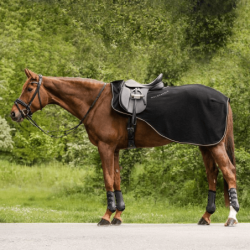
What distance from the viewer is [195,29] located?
94.2ft

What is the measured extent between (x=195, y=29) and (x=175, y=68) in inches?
476

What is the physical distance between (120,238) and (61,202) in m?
10.2

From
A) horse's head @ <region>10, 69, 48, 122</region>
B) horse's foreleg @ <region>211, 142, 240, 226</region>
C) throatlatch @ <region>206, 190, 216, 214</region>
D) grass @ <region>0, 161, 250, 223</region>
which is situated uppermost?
horse's head @ <region>10, 69, 48, 122</region>

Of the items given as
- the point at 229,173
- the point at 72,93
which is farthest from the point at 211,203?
the point at 72,93

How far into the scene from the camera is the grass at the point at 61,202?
1110cm

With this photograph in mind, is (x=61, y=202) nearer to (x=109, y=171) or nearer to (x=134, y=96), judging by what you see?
(x=109, y=171)

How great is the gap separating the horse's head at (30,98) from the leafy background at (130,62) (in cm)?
660

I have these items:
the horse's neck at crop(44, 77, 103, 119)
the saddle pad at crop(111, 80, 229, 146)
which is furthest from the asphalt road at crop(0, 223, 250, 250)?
the horse's neck at crop(44, 77, 103, 119)

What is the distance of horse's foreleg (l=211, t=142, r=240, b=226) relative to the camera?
27.4 ft

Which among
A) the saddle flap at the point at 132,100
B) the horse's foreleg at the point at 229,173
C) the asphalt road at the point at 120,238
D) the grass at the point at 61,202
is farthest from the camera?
the grass at the point at 61,202

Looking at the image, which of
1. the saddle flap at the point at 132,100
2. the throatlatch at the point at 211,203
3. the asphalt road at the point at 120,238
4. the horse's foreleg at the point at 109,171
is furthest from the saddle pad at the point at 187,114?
the asphalt road at the point at 120,238

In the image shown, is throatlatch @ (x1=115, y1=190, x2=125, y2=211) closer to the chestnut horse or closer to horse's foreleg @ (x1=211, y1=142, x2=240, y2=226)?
the chestnut horse

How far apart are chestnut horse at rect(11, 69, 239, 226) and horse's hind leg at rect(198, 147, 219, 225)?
0.02 meters

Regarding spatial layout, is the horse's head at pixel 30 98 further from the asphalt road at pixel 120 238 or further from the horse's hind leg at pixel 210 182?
the horse's hind leg at pixel 210 182
